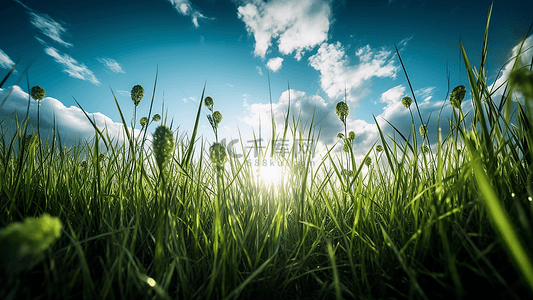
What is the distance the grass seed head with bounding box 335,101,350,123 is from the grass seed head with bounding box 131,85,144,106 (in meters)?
1.51

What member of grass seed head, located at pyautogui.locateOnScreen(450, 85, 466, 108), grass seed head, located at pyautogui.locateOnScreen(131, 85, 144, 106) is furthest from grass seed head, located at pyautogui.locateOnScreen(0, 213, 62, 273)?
grass seed head, located at pyautogui.locateOnScreen(450, 85, 466, 108)

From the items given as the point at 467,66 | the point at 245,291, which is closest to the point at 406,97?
the point at 467,66

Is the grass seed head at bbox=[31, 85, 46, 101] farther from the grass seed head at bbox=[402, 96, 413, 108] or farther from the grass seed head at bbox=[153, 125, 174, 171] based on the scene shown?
the grass seed head at bbox=[402, 96, 413, 108]

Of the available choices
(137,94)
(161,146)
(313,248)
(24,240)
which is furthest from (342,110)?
(24,240)

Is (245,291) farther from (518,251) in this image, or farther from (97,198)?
(97,198)

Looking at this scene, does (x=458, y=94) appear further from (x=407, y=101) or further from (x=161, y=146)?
(x=161, y=146)

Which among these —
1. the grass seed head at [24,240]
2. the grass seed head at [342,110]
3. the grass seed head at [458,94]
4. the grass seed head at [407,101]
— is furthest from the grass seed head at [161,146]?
the grass seed head at [407,101]

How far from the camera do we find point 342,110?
65.0 inches

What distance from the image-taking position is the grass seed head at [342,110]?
1636mm

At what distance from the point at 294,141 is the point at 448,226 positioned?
91 cm

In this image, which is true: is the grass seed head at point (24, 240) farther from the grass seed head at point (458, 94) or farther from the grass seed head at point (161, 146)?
the grass seed head at point (458, 94)

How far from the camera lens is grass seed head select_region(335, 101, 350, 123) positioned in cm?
164

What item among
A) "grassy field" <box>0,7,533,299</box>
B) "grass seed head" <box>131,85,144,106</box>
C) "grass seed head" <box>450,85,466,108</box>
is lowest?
"grassy field" <box>0,7,533,299</box>

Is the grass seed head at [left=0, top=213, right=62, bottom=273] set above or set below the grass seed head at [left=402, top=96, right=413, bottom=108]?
below
